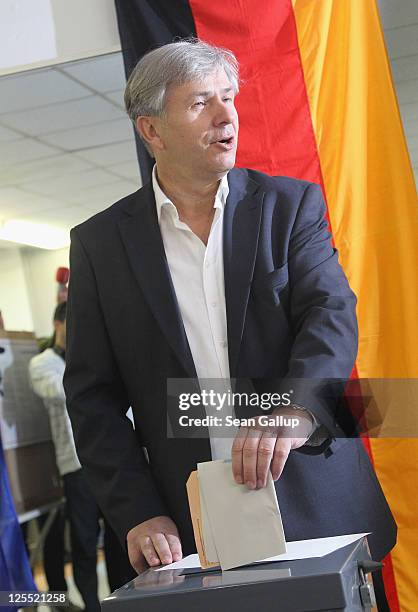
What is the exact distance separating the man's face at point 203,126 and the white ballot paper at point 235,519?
0.61 m

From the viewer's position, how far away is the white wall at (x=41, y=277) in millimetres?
10117

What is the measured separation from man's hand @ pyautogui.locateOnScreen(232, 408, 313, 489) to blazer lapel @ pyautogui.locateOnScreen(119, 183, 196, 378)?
316 millimetres

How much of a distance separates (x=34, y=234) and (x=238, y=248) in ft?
25.5

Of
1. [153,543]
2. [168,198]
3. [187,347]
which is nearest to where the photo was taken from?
[153,543]

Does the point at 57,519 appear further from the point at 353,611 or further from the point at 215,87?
the point at 353,611

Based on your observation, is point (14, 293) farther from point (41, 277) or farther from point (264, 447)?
point (264, 447)

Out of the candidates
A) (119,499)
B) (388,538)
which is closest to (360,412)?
(388,538)

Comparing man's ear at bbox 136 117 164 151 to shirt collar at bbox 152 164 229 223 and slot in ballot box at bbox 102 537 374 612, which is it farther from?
slot in ballot box at bbox 102 537 374 612

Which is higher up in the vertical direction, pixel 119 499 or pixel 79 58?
pixel 79 58

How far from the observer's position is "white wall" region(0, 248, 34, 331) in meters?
10.0

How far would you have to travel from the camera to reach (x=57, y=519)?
4.74m

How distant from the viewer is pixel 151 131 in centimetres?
163

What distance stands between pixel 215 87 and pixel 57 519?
3635 millimetres

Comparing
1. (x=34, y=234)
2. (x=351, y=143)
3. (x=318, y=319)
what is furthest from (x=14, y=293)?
(x=318, y=319)
